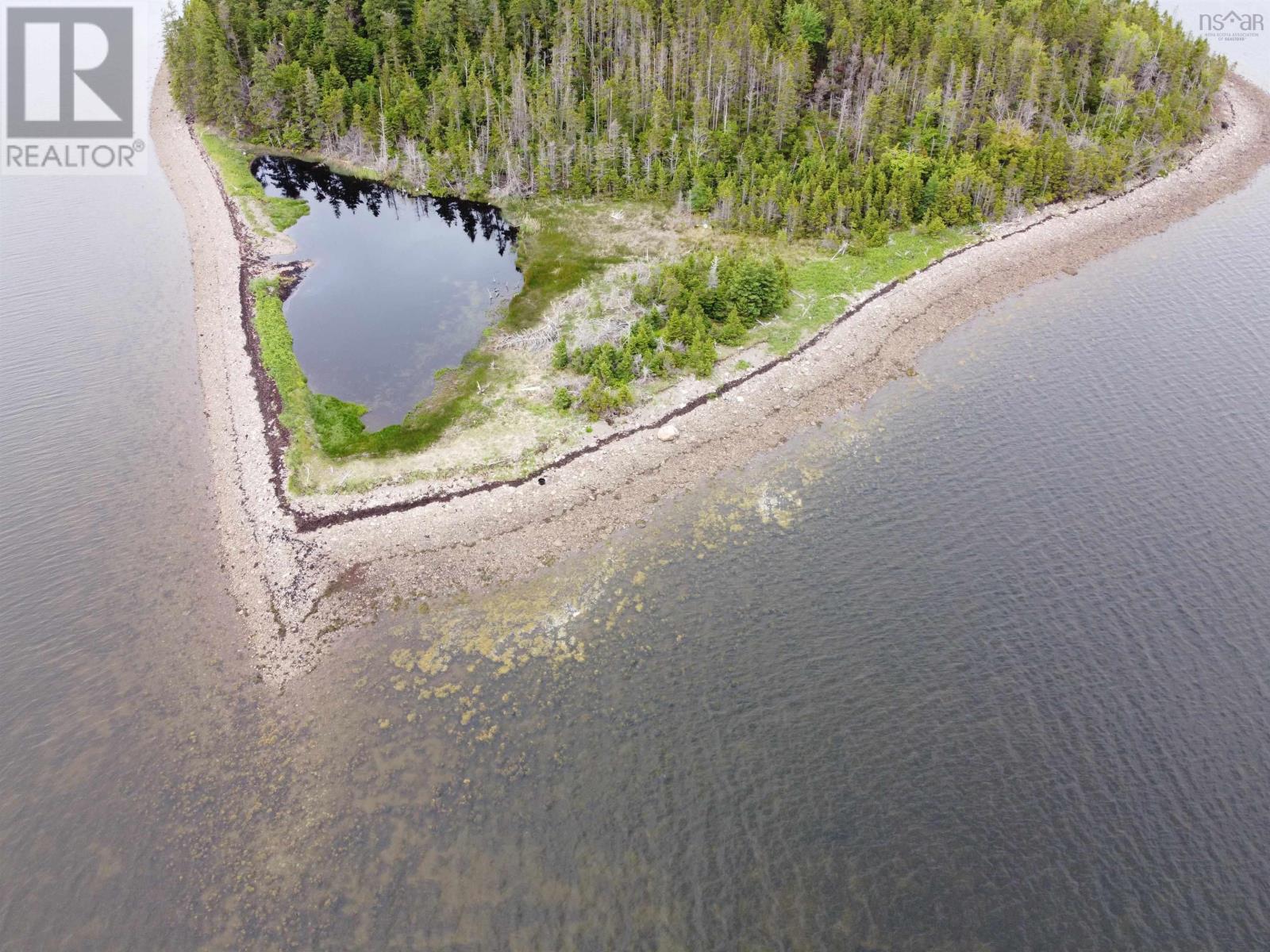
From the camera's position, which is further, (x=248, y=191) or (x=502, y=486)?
(x=248, y=191)

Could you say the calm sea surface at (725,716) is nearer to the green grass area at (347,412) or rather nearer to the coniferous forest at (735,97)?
the green grass area at (347,412)

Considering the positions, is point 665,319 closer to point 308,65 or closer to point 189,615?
point 189,615

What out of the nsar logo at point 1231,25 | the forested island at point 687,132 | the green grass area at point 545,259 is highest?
the nsar logo at point 1231,25

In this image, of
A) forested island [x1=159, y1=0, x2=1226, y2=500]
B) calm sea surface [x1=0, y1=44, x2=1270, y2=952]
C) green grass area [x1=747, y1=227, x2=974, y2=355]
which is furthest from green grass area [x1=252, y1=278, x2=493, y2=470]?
green grass area [x1=747, y1=227, x2=974, y2=355]

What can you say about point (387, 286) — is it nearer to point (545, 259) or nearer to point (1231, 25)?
point (545, 259)

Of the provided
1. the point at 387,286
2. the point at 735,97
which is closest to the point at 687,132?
the point at 735,97

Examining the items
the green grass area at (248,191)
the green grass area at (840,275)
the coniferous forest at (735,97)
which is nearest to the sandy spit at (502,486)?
the green grass area at (840,275)
